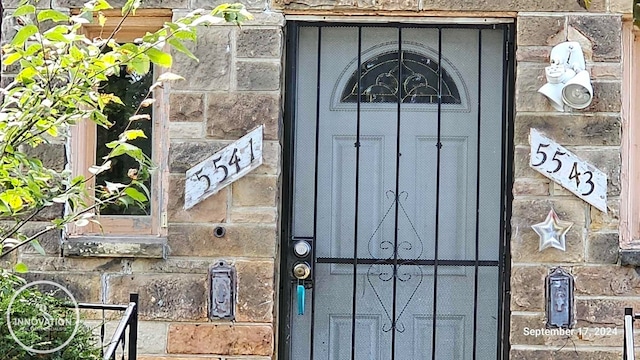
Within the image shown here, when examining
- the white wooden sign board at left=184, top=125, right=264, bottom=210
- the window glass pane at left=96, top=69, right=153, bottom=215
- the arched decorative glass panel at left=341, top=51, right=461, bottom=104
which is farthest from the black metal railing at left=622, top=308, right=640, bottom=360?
the window glass pane at left=96, top=69, right=153, bottom=215

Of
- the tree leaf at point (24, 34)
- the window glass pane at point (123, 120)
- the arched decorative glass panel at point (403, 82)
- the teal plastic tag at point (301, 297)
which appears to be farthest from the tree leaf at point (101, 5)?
the teal plastic tag at point (301, 297)

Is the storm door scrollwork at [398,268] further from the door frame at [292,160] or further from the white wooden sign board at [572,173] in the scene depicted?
the white wooden sign board at [572,173]

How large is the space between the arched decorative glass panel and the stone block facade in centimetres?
27

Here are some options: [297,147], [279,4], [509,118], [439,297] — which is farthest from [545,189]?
[279,4]

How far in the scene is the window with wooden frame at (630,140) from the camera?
5.23 metres

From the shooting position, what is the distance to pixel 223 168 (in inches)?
204

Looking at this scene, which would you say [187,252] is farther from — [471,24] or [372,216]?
[471,24]

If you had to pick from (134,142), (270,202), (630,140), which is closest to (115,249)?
(134,142)

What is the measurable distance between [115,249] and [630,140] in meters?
2.68

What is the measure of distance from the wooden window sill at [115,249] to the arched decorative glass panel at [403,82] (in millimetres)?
1243

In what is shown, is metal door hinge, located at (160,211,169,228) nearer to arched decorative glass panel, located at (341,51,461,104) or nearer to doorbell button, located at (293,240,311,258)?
doorbell button, located at (293,240,311,258)

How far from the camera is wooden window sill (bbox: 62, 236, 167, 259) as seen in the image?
→ 17.0 feet

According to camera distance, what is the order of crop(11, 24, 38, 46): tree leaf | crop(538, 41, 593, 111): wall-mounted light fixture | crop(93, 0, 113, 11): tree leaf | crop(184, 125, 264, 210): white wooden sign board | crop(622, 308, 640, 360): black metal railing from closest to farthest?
crop(11, 24, 38, 46): tree leaf
crop(93, 0, 113, 11): tree leaf
crop(622, 308, 640, 360): black metal railing
crop(538, 41, 593, 111): wall-mounted light fixture
crop(184, 125, 264, 210): white wooden sign board

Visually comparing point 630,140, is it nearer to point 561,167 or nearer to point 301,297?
point 561,167
